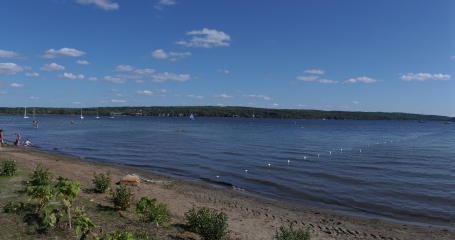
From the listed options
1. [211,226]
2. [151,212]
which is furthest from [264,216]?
[151,212]

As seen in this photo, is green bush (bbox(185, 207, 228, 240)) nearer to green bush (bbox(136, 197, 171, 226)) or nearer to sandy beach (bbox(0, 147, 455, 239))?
green bush (bbox(136, 197, 171, 226))

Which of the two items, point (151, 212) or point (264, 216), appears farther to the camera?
point (264, 216)

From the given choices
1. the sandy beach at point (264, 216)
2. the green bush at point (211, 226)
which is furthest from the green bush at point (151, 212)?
the sandy beach at point (264, 216)

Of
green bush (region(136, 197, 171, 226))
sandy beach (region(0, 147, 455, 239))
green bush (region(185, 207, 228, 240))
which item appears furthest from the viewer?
sandy beach (region(0, 147, 455, 239))

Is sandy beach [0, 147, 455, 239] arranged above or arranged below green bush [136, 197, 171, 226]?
→ below

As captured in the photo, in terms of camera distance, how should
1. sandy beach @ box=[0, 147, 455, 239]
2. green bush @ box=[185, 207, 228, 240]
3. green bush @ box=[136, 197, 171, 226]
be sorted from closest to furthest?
green bush @ box=[185, 207, 228, 240] → green bush @ box=[136, 197, 171, 226] → sandy beach @ box=[0, 147, 455, 239]

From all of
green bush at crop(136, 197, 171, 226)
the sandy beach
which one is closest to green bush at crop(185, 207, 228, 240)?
green bush at crop(136, 197, 171, 226)

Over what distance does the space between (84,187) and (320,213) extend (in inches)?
402

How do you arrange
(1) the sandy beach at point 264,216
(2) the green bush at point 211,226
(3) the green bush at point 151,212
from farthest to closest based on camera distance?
(1) the sandy beach at point 264,216, (3) the green bush at point 151,212, (2) the green bush at point 211,226

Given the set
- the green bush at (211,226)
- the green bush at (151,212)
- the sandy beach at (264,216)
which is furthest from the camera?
the sandy beach at (264,216)

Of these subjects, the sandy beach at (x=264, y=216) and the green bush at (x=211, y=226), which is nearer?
the green bush at (x=211, y=226)

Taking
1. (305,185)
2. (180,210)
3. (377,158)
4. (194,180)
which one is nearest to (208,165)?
(194,180)

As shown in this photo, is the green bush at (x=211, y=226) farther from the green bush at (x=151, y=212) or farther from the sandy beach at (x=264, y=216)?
the sandy beach at (x=264, y=216)

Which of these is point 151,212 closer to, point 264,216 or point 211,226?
point 211,226
